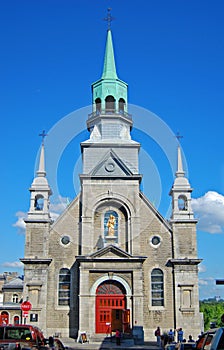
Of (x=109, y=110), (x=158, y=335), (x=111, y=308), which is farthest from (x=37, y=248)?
(x=109, y=110)

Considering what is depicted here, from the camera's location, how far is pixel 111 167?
41719mm

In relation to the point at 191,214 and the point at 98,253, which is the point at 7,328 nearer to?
the point at 98,253

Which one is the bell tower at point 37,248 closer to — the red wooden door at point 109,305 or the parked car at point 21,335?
the red wooden door at point 109,305

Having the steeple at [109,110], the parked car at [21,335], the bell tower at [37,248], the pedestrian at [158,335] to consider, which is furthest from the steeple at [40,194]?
the parked car at [21,335]

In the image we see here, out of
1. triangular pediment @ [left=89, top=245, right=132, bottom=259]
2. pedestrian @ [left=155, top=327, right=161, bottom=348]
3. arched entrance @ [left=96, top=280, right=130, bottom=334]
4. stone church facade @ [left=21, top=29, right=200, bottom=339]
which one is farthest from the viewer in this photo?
triangular pediment @ [left=89, top=245, right=132, bottom=259]

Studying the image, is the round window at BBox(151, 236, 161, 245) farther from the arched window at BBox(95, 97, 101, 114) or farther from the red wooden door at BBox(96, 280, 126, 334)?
the arched window at BBox(95, 97, 101, 114)

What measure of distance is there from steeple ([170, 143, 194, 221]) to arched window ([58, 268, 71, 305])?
10.0m

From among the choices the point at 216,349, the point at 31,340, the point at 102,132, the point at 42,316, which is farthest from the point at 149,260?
the point at 216,349

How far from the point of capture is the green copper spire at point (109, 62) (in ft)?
157

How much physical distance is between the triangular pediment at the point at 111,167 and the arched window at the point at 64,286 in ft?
28.4

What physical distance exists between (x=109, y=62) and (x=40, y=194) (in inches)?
647

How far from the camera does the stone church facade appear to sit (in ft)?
120

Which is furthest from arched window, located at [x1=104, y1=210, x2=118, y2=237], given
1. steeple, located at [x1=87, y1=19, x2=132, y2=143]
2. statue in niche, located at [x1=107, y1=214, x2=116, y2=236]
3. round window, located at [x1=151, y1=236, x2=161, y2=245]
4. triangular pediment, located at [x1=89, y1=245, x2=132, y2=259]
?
steeple, located at [x1=87, y1=19, x2=132, y2=143]

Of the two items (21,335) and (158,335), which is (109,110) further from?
(21,335)
